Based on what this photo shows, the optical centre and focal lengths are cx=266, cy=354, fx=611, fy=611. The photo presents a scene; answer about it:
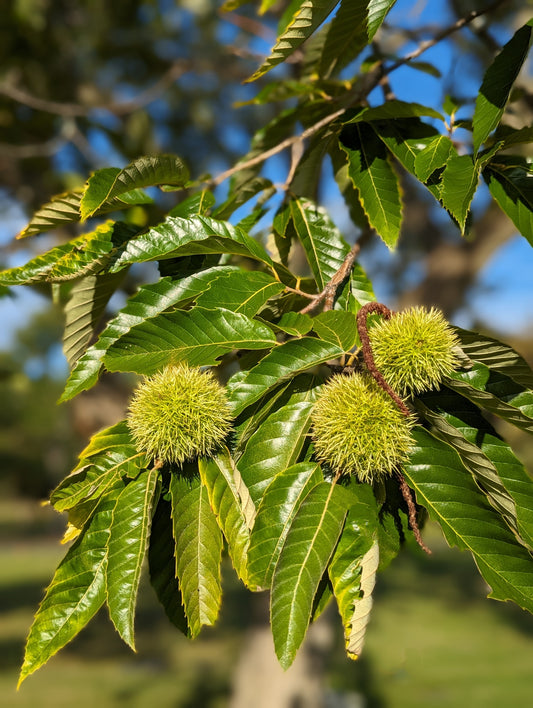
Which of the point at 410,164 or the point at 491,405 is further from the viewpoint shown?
the point at 410,164

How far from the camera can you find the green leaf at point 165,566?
1.05m

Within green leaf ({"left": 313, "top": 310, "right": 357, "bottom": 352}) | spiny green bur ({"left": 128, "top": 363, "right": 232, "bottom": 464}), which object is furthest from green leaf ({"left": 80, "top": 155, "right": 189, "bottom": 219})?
green leaf ({"left": 313, "top": 310, "right": 357, "bottom": 352})

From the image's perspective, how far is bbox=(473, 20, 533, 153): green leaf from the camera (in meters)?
0.98

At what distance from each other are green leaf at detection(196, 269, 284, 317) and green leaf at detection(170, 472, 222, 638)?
1.02 ft

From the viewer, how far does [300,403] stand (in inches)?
38.9

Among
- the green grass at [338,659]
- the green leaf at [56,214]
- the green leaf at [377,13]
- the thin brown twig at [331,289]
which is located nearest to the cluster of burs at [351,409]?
the thin brown twig at [331,289]

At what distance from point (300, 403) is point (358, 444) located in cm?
13

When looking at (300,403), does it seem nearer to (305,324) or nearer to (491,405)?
(305,324)

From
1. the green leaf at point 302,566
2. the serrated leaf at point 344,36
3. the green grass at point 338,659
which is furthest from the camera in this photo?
Result: the green grass at point 338,659

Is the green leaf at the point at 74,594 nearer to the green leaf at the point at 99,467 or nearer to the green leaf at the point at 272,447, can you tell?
the green leaf at the point at 99,467

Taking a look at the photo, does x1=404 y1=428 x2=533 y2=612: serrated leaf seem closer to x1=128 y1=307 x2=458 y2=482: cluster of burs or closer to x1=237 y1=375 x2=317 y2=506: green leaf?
x1=128 y1=307 x2=458 y2=482: cluster of burs

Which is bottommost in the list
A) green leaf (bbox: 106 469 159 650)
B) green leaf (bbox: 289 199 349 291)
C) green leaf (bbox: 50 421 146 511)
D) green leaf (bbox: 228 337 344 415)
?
green leaf (bbox: 106 469 159 650)

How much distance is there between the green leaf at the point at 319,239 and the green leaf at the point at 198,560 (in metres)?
0.50

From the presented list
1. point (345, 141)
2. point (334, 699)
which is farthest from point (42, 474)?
point (345, 141)
